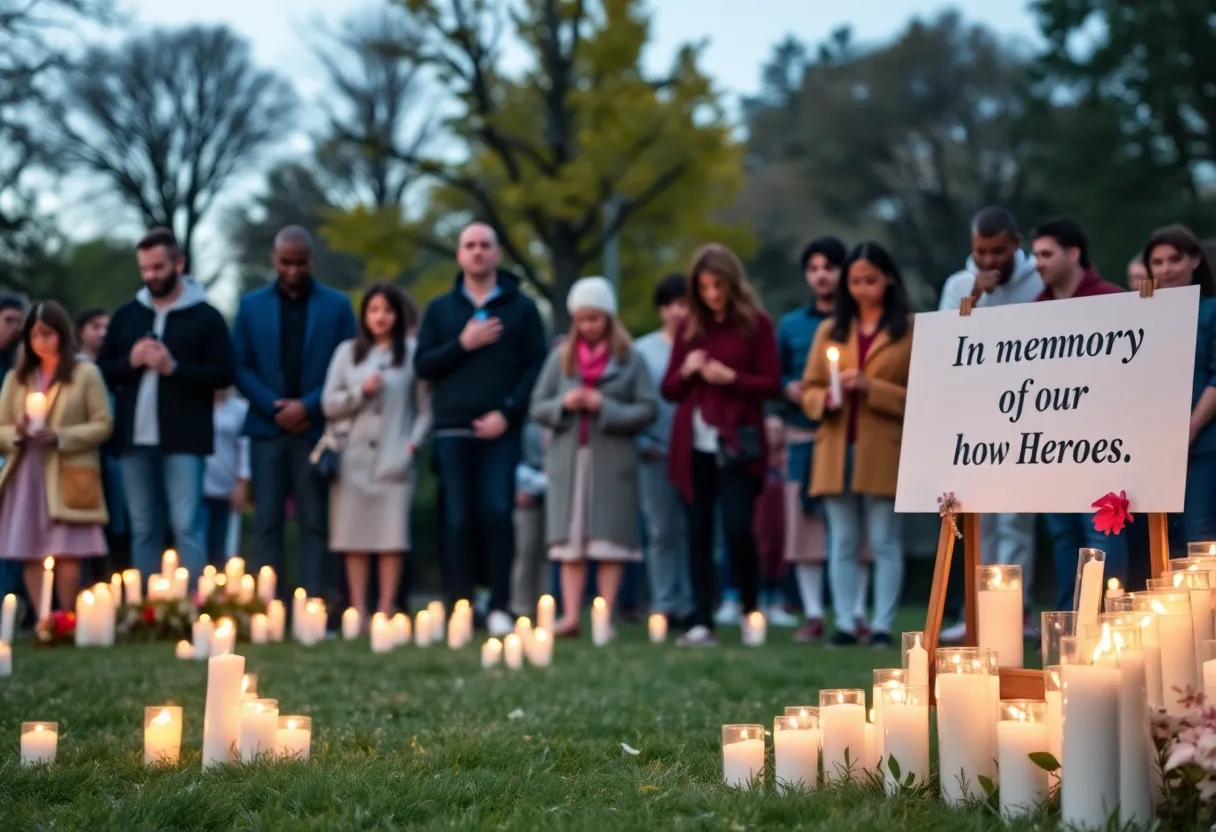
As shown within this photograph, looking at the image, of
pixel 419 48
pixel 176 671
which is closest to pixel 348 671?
pixel 176 671

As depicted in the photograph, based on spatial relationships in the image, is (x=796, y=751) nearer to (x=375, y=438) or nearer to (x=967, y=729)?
(x=967, y=729)

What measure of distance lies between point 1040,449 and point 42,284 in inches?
1026

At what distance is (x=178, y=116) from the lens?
106ft

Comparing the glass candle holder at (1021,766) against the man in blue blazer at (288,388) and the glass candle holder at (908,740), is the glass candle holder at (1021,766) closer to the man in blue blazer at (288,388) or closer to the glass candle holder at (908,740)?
the glass candle holder at (908,740)

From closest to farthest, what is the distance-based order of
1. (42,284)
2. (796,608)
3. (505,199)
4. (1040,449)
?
(1040,449) → (796,608) → (505,199) → (42,284)

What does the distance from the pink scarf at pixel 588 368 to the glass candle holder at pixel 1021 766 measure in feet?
19.6

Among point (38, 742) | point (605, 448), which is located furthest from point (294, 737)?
point (605, 448)

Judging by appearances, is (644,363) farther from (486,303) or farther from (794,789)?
(794,789)

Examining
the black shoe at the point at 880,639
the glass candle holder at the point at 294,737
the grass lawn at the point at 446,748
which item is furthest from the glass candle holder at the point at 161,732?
the black shoe at the point at 880,639

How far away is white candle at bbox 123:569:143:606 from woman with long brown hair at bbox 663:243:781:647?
131 inches

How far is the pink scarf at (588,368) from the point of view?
9438mm

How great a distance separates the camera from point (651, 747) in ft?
15.3

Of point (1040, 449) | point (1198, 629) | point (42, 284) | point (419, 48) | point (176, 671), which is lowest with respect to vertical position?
point (176, 671)

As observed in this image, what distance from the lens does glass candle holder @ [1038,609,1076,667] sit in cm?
358
